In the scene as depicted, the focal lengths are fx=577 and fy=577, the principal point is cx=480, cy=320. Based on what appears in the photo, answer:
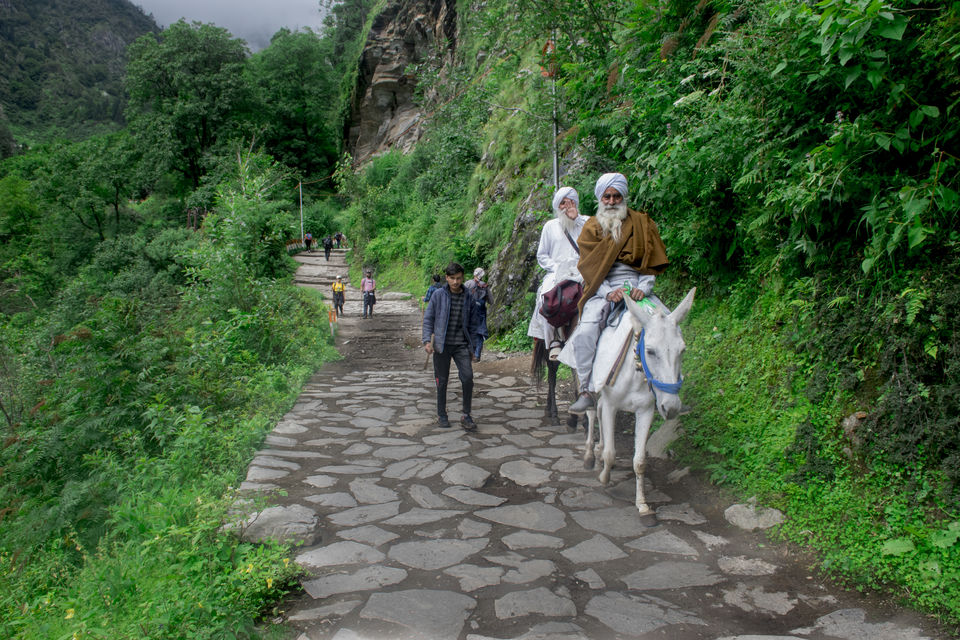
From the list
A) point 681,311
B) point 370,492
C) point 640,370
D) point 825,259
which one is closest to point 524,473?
point 370,492

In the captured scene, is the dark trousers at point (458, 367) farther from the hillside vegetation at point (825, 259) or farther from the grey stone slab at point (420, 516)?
the hillside vegetation at point (825, 259)

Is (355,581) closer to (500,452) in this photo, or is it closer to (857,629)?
(500,452)

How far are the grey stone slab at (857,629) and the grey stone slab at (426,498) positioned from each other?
2.74 m

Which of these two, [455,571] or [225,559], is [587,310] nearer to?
[455,571]

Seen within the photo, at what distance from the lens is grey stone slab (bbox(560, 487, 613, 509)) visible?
4875 millimetres

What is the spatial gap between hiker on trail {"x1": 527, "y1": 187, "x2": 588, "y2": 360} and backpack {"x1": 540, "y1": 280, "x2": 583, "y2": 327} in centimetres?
14

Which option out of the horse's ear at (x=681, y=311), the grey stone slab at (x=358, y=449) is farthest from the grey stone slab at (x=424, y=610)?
the grey stone slab at (x=358, y=449)

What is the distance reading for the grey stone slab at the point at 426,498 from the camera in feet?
16.3

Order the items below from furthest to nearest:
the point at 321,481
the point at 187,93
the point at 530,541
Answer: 1. the point at 187,93
2. the point at 321,481
3. the point at 530,541

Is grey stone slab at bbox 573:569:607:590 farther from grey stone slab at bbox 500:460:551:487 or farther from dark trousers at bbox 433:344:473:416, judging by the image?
dark trousers at bbox 433:344:473:416

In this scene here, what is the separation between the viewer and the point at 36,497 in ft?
23.5

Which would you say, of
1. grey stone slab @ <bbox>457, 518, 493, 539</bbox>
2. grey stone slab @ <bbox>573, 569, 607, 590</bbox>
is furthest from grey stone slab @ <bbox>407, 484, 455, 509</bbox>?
grey stone slab @ <bbox>573, 569, 607, 590</bbox>

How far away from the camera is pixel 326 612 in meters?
3.37

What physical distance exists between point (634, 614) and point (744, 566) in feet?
3.34
